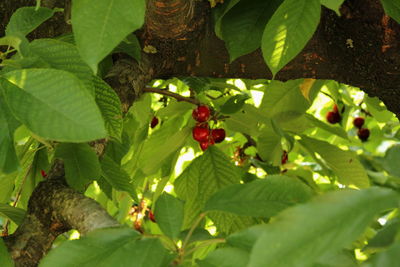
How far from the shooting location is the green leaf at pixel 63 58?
752 mm

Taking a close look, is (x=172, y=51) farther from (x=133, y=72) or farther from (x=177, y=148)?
(x=177, y=148)

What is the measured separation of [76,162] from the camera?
0.92 m

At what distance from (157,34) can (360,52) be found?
0.36m

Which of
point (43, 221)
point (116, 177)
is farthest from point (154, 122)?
point (43, 221)

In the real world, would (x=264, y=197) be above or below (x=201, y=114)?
above

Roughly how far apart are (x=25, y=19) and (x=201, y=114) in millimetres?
681

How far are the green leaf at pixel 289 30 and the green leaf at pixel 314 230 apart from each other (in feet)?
1.55

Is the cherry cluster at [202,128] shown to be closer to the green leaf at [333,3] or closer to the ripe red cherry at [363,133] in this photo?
the green leaf at [333,3]

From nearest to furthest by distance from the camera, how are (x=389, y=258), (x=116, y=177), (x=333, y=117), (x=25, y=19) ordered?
(x=389, y=258) < (x=25, y=19) < (x=116, y=177) < (x=333, y=117)

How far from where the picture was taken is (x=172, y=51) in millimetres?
1165

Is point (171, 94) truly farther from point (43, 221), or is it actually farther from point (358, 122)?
point (358, 122)

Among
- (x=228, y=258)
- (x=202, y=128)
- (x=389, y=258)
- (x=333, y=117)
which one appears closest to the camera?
(x=389, y=258)

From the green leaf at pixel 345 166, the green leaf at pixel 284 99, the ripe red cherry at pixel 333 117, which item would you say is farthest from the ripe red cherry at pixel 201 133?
the ripe red cherry at pixel 333 117

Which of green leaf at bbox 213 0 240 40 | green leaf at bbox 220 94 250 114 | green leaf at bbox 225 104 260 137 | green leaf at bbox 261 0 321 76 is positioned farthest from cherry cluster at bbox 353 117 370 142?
green leaf at bbox 261 0 321 76
